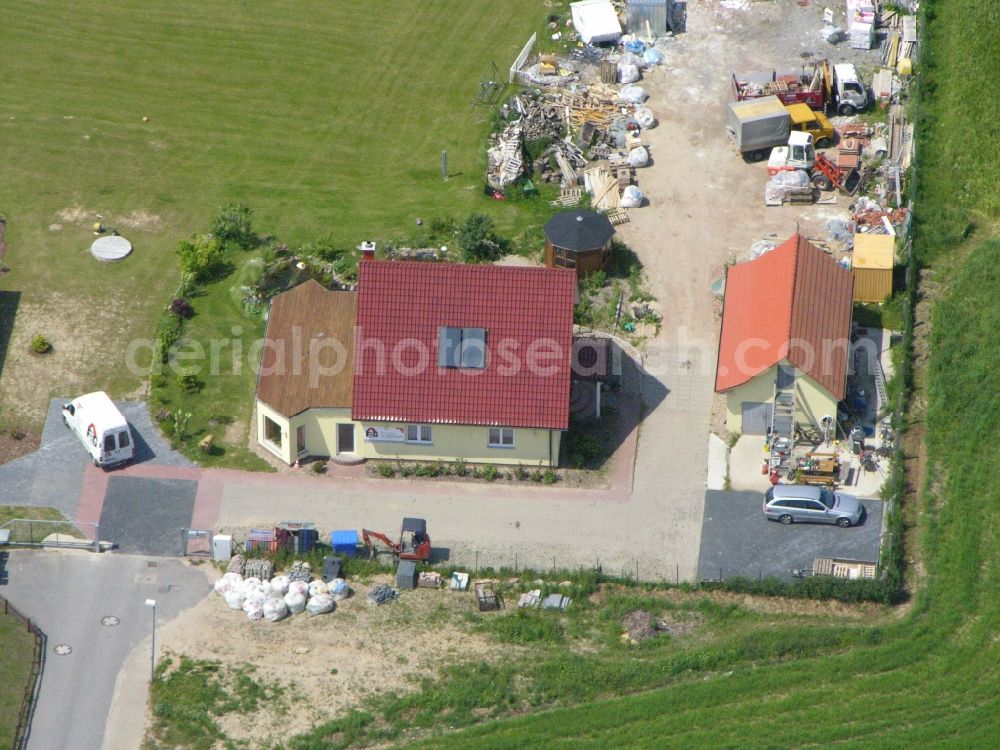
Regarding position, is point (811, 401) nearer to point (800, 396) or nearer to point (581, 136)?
point (800, 396)

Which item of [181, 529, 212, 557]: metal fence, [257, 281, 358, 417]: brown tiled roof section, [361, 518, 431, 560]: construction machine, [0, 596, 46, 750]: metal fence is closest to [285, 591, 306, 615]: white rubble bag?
[361, 518, 431, 560]: construction machine

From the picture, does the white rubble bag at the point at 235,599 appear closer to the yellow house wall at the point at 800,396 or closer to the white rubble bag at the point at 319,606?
the white rubble bag at the point at 319,606

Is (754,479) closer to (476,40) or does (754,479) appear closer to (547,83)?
(547,83)

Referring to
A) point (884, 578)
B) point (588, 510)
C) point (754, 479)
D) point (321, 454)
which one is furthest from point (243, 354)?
point (884, 578)

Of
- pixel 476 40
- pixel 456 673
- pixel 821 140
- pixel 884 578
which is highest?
pixel 476 40

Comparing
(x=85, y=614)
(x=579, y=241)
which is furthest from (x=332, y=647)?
(x=579, y=241)

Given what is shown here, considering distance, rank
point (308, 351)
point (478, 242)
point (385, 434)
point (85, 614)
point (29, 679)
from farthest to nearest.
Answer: point (478, 242)
point (308, 351)
point (385, 434)
point (85, 614)
point (29, 679)
